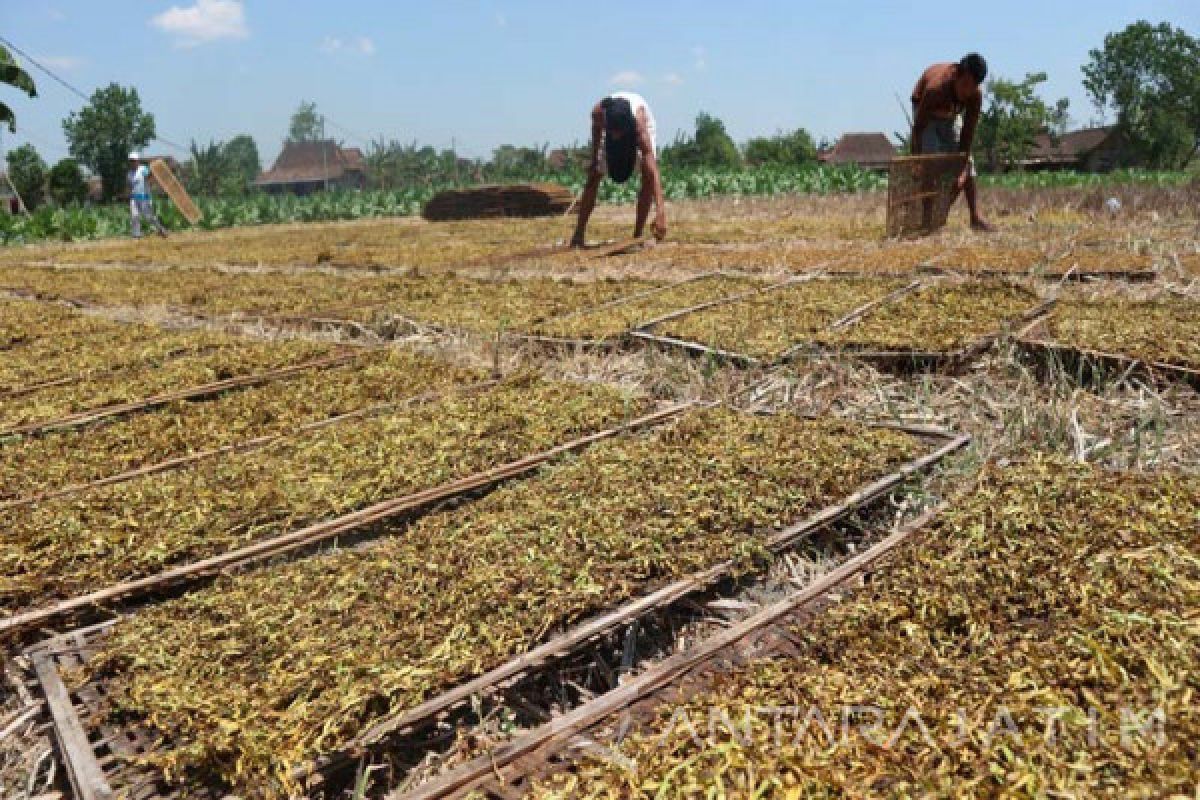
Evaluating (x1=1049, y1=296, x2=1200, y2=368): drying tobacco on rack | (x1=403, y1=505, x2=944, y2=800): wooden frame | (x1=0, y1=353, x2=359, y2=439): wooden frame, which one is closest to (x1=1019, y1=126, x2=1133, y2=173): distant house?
(x1=1049, y1=296, x2=1200, y2=368): drying tobacco on rack

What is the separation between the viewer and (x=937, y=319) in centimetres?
405

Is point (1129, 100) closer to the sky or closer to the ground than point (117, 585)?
closer to the sky

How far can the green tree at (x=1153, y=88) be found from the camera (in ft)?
178

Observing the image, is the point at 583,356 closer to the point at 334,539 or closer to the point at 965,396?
the point at 965,396

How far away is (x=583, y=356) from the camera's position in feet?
13.8

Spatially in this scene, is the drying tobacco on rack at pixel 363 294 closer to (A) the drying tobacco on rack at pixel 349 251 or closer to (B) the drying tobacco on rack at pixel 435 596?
(A) the drying tobacco on rack at pixel 349 251

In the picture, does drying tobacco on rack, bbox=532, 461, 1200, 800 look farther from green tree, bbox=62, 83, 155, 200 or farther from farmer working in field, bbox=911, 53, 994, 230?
green tree, bbox=62, 83, 155, 200

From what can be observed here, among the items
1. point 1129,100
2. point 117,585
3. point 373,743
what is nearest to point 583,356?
point 117,585

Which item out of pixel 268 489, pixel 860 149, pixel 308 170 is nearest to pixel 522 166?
pixel 268 489

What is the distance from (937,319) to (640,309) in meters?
1.61

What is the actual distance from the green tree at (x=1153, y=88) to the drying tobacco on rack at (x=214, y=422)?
208 feet

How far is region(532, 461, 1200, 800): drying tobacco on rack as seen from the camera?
4.13 ft

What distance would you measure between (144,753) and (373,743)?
396 millimetres

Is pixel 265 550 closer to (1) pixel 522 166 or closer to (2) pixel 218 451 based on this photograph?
(2) pixel 218 451
